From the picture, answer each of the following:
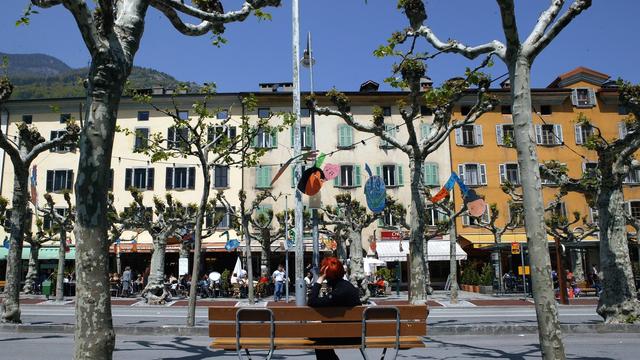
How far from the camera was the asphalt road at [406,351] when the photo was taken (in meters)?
9.16

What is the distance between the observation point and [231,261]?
39594 mm

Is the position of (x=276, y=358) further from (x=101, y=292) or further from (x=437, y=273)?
(x=437, y=273)

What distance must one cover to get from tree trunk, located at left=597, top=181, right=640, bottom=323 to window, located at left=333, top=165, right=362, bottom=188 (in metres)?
25.7

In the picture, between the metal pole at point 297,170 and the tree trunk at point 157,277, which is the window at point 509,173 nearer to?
the tree trunk at point 157,277

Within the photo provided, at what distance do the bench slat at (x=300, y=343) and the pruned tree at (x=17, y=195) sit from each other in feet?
30.2

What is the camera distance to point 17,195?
1390cm

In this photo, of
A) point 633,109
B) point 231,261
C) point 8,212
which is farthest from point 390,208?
point 8,212

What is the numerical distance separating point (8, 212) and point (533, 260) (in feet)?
Result: 119

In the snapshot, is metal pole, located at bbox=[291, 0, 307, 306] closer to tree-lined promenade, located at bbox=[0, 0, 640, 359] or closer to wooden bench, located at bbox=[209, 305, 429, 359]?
tree-lined promenade, located at bbox=[0, 0, 640, 359]

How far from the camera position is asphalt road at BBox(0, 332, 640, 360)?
30.0ft

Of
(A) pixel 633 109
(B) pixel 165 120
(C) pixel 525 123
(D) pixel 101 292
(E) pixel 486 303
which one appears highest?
(B) pixel 165 120

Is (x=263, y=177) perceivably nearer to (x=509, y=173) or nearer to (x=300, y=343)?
(x=509, y=173)

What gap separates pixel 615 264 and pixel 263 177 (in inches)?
1095

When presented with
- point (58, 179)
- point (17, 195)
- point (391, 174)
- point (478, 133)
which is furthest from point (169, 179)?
point (17, 195)
